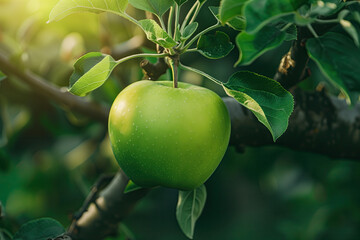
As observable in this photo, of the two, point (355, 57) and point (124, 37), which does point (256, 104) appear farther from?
point (124, 37)

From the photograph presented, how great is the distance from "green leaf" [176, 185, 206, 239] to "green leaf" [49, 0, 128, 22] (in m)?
0.33

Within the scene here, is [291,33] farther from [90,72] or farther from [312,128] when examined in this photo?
[312,128]

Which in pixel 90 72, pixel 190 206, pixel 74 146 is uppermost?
pixel 90 72

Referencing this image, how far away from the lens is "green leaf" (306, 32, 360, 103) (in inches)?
16.3

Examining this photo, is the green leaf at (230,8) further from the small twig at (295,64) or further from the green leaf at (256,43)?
the small twig at (295,64)

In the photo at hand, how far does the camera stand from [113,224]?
924mm

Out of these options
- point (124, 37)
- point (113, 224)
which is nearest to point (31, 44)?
point (124, 37)

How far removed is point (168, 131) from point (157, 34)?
4.6 inches

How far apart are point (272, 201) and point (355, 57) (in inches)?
118

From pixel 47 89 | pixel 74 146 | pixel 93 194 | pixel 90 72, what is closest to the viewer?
pixel 90 72

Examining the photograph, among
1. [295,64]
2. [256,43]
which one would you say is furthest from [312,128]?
[256,43]

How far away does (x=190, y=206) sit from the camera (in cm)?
→ 72

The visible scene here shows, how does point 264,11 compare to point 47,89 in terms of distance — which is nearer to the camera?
point 264,11

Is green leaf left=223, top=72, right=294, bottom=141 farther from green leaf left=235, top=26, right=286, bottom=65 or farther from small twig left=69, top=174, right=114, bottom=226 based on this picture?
small twig left=69, top=174, right=114, bottom=226
